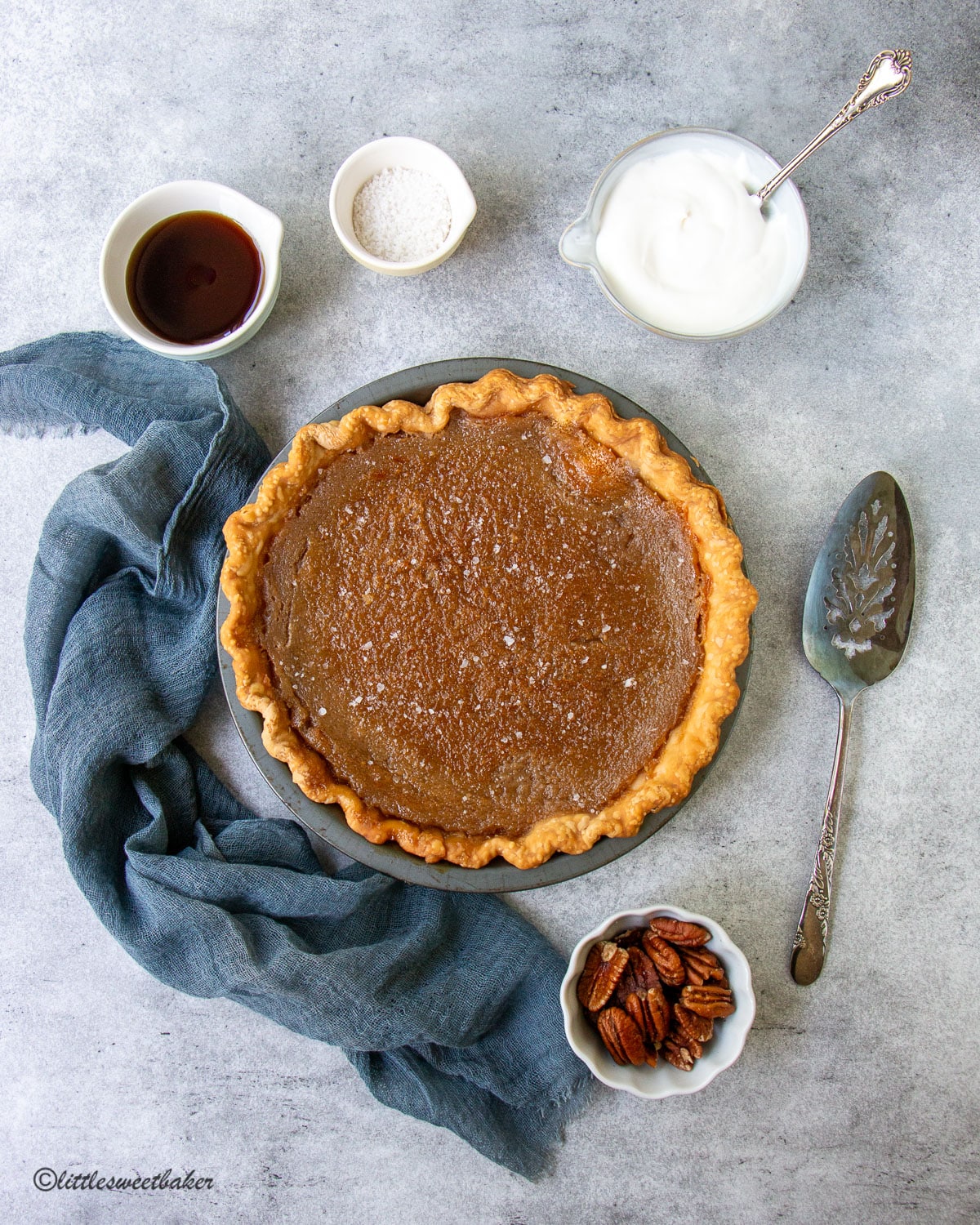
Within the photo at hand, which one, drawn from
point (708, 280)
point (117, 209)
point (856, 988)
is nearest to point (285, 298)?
point (117, 209)

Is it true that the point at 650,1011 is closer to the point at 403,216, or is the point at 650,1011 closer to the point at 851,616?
the point at 851,616

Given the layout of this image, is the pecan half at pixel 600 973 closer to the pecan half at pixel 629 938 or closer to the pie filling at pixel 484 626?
the pecan half at pixel 629 938

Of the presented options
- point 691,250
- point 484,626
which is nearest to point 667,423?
point 691,250

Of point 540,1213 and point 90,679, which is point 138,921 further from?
point 540,1213

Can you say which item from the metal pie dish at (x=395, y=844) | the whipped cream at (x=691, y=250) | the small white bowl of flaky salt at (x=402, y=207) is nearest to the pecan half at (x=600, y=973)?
the metal pie dish at (x=395, y=844)

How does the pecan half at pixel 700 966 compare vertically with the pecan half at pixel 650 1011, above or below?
above

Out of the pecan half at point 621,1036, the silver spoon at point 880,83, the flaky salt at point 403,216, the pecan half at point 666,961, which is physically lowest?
the pecan half at point 621,1036
